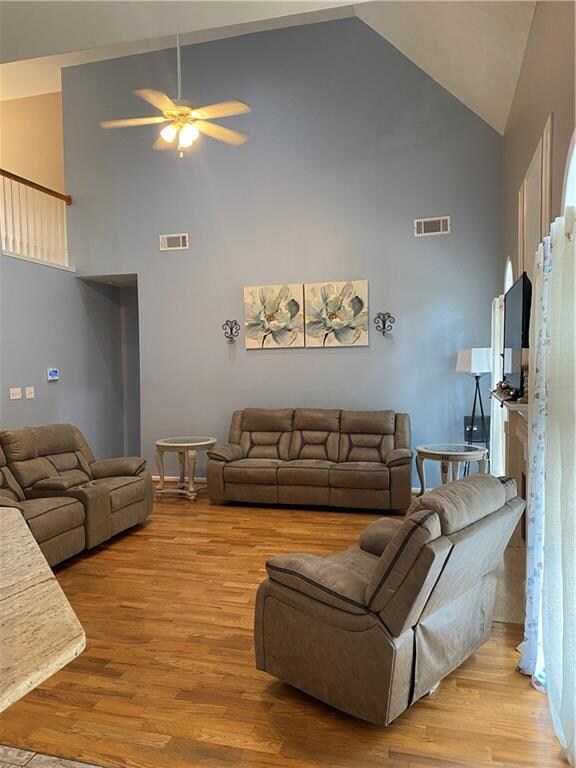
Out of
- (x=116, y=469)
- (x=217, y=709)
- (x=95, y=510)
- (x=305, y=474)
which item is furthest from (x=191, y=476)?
(x=217, y=709)

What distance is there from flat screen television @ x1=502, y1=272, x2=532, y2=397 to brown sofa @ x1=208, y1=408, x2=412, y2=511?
192 centimetres

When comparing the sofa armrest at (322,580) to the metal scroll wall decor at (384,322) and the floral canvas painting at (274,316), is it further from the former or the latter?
the floral canvas painting at (274,316)

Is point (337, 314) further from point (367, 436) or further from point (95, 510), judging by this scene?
point (95, 510)

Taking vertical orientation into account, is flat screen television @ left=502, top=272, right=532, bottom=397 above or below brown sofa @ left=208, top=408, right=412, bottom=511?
above

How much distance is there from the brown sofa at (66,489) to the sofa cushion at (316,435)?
1754mm

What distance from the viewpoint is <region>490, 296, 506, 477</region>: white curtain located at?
5270mm

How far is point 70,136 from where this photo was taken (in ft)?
23.9

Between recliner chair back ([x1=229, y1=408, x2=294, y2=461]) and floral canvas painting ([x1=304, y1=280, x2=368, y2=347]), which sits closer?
recliner chair back ([x1=229, y1=408, x2=294, y2=461])

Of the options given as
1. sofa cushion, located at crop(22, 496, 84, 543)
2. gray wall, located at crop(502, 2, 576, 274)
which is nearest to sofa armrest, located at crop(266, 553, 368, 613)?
gray wall, located at crop(502, 2, 576, 274)

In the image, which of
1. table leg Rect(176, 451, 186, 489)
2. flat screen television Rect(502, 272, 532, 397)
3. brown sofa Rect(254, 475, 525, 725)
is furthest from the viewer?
table leg Rect(176, 451, 186, 489)

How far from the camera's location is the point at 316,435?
6.32 meters

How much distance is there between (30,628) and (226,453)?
17.1ft

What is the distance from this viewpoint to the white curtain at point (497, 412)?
527 cm

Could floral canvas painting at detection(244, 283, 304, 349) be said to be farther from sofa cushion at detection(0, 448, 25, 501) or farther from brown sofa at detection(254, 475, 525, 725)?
brown sofa at detection(254, 475, 525, 725)
